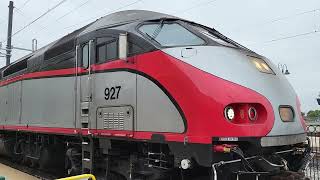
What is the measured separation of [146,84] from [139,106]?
36 centimetres

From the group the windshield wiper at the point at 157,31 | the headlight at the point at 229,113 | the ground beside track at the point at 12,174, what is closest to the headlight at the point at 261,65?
the headlight at the point at 229,113

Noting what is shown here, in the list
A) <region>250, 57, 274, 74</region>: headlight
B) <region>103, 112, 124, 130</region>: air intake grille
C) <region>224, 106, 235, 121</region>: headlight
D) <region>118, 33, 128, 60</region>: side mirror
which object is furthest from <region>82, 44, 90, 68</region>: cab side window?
<region>224, 106, 235, 121</region>: headlight

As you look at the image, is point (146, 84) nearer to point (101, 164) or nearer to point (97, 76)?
point (97, 76)

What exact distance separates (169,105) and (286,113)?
5.55 ft

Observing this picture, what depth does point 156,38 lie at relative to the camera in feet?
21.4

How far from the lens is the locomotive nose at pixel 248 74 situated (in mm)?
5766

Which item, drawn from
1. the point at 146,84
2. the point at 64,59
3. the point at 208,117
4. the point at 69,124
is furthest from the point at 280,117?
the point at 64,59

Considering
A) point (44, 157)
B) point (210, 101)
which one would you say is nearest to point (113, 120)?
point (210, 101)

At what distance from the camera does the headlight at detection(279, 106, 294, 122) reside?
5988 millimetres

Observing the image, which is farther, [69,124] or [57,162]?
[57,162]

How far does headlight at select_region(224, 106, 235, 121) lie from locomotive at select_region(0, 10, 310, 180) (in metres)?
0.01

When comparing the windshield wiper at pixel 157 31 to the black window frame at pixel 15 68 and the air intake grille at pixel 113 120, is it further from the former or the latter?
the black window frame at pixel 15 68

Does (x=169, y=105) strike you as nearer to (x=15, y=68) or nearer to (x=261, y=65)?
(x=261, y=65)

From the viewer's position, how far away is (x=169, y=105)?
5.96 metres
